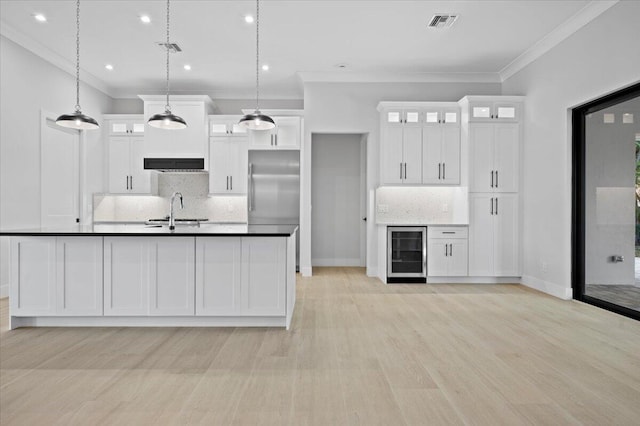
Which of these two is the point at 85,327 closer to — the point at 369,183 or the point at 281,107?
the point at 369,183

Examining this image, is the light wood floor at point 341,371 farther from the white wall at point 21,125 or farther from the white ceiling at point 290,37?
the white ceiling at point 290,37

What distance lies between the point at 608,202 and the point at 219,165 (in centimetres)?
559

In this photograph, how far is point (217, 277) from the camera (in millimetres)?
3760

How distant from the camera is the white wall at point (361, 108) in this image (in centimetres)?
677

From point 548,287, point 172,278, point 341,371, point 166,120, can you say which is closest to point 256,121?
point 166,120

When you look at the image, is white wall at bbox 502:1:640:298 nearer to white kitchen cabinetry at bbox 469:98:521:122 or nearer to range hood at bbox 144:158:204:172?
white kitchen cabinetry at bbox 469:98:521:122

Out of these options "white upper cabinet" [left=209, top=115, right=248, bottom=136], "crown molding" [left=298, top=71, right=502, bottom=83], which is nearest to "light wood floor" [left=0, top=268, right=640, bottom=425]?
"white upper cabinet" [left=209, top=115, right=248, bottom=136]

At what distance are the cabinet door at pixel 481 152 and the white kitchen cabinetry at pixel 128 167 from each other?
17.6 feet

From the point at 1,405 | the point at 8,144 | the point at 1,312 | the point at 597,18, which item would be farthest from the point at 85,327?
the point at 597,18

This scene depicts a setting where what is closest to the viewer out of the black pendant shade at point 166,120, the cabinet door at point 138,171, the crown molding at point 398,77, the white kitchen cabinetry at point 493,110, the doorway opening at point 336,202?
the black pendant shade at point 166,120

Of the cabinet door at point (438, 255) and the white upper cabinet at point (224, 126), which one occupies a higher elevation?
the white upper cabinet at point (224, 126)

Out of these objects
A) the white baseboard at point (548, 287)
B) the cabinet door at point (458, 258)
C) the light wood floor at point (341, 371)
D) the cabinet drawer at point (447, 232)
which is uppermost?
the cabinet drawer at point (447, 232)

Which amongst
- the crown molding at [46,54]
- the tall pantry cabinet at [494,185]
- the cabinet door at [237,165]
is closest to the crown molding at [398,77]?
the tall pantry cabinet at [494,185]

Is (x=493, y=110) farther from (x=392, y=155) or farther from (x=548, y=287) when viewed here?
(x=548, y=287)
